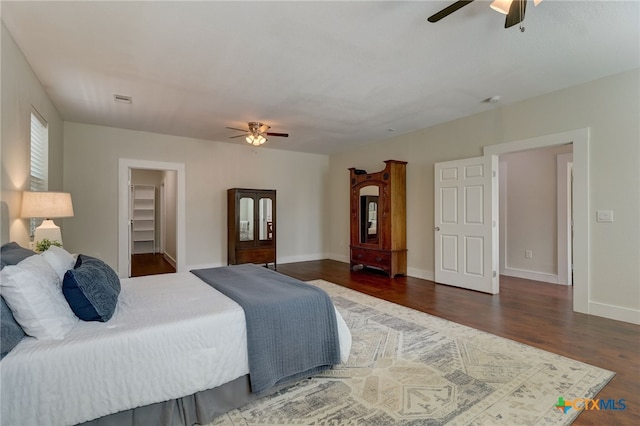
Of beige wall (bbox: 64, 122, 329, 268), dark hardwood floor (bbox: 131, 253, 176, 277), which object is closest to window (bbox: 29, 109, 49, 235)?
beige wall (bbox: 64, 122, 329, 268)

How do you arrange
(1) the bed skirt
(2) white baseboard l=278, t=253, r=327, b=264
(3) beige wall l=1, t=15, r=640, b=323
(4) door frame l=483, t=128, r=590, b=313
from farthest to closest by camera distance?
(2) white baseboard l=278, t=253, r=327, b=264, (4) door frame l=483, t=128, r=590, b=313, (3) beige wall l=1, t=15, r=640, b=323, (1) the bed skirt

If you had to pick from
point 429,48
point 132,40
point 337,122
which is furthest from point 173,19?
point 337,122

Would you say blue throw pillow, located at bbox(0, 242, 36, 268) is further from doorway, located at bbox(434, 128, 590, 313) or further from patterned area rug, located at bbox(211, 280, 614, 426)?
doorway, located at bbox(434, 128, 590, 313)

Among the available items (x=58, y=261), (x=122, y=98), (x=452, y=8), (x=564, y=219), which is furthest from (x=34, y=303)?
(x=564, y=219)

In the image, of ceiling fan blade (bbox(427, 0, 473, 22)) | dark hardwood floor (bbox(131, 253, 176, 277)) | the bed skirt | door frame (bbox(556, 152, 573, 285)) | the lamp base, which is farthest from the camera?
dark hardwood floor (bbox(131, 253, 176, 277))

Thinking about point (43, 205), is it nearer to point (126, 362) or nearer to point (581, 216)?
point (126, 362)

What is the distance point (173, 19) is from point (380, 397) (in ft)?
9.60

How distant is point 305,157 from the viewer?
715 centimetres

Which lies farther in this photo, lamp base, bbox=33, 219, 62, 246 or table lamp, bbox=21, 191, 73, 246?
lamp base, bbox=33, 219, 62, 246

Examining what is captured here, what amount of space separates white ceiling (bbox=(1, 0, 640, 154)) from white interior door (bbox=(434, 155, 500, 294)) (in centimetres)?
89

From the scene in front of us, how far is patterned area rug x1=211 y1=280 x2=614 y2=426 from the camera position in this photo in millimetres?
1738

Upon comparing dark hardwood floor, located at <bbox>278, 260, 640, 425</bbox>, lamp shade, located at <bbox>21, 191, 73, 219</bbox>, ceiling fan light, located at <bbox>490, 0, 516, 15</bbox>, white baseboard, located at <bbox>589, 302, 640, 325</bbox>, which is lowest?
dark hardwood floor, located at <bbox>278, 260, 640, 425</bbox>

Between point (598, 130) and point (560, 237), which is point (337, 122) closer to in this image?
point (598, 130)

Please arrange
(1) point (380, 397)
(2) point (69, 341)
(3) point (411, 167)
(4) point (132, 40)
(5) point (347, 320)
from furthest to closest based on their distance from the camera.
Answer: (3) point (411, 167) < (5) point (347, 320) < (4) point (132, 40) < (1) point (380, 397) < (2) point (69, 341)
